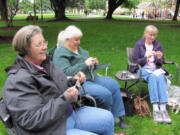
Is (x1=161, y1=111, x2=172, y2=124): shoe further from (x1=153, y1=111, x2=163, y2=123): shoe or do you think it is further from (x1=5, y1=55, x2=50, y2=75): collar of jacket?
(x1=5, y1=55, x2=50, y2=75): collar of jacket

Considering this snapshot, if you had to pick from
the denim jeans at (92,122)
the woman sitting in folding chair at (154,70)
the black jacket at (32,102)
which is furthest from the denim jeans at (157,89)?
the black jacket at (32,102)

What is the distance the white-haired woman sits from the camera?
114 inches

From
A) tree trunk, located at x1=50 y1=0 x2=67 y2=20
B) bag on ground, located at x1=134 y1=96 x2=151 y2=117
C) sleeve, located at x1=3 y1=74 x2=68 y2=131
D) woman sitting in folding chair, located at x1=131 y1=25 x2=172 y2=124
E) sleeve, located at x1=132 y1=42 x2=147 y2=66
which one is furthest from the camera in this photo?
tree trunk, located at x1=50 y1=0 x2=67 y2=20

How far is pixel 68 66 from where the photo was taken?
294cm

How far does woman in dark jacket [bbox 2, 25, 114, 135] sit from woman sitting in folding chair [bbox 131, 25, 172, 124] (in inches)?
60.3

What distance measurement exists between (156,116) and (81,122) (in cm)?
174

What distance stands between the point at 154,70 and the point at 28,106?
2861mm

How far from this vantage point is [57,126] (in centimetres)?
178

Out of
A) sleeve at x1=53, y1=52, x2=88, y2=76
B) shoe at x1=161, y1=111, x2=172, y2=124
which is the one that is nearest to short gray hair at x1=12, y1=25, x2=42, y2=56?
sleeve at x1=53, y1=52, x2=88, y2=76

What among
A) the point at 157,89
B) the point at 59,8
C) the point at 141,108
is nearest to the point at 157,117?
the point at 141,108

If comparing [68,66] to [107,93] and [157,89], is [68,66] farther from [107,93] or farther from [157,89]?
[157,89]

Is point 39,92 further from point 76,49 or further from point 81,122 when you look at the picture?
point 76,49

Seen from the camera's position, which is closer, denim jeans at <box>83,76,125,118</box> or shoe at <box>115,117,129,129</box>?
denim jeans at <box>83,76,125,118</box>

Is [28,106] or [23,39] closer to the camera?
[28,106]
